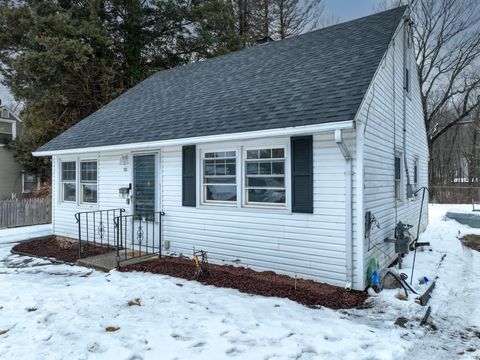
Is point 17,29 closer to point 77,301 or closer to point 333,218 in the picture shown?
point 77,301

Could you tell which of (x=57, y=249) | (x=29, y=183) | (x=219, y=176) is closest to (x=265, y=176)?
(x=219, y=176)

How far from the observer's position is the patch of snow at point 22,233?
964cm

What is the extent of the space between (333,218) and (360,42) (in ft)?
13.2

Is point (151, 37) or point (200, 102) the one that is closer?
point (200, 102)

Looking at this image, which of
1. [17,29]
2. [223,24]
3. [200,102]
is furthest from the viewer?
[223,24]

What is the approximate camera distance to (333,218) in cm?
508

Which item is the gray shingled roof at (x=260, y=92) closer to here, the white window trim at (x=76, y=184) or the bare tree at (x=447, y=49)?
the white window trim at (x=76, y=184)

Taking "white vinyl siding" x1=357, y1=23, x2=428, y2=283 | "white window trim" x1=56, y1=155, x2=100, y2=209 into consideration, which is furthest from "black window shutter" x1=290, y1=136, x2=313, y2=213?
"white window trim" x1=56, y1=155, x2=100, y2=209

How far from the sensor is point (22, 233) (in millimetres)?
10539

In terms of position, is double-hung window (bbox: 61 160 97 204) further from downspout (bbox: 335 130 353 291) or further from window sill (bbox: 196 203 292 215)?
downspout (bbox: 335 130 353 291)

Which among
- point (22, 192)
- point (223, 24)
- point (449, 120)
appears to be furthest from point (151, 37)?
point (449, 120)

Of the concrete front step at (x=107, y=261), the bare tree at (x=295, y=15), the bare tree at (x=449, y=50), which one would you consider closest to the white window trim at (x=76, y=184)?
the concrete front step at (x=107, y=261)

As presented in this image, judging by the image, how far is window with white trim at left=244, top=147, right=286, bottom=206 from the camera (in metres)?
5.74

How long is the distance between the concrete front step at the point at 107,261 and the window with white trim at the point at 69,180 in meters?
3.02
